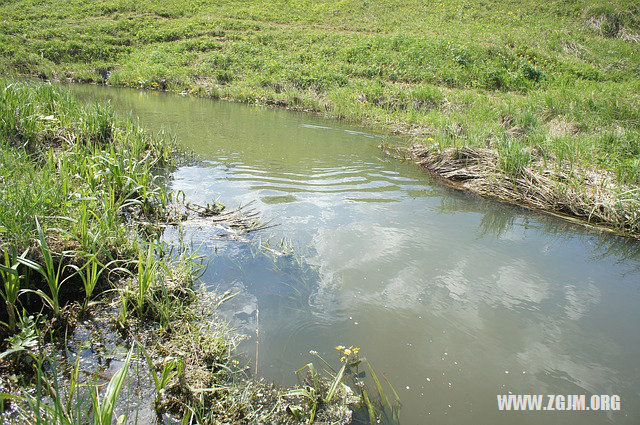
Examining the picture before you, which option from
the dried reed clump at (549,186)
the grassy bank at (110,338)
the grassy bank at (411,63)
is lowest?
the grassy bank at (110,338)

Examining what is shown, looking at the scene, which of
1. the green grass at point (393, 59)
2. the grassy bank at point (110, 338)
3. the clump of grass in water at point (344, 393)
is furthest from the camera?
the green grass at point (393, 59)

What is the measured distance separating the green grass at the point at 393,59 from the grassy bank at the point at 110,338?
5.19 metres

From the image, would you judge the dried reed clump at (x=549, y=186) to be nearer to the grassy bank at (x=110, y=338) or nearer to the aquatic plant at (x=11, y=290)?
the grassy bank at (x=110, y=338)

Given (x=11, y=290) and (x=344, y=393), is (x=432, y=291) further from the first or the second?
(x=11, y=290)

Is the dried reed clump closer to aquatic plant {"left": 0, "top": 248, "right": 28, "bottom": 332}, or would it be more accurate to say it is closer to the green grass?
the green grass

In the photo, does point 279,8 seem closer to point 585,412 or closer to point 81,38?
point 81,38

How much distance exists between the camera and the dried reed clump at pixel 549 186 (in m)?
5.18

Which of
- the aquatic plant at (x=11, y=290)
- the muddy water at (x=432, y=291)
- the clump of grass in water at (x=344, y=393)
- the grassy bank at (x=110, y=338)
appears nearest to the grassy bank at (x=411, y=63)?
the muddy water at (x=432, y=291)

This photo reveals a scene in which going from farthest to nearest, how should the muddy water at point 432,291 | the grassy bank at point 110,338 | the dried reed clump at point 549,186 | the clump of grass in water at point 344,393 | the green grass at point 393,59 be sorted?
the green grass at point 393,59, the dried reed clump at point 549,186, the muddy water at point 432,291, the clump of grass in water at point 344,393, the grassy bank at point 110,338

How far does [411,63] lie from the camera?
16562 millimetres

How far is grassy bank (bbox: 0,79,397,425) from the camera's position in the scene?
2.04m

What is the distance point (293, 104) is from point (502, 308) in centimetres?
1115

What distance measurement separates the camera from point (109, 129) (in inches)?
221

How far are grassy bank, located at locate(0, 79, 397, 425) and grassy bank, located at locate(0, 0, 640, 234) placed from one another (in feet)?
16.5
